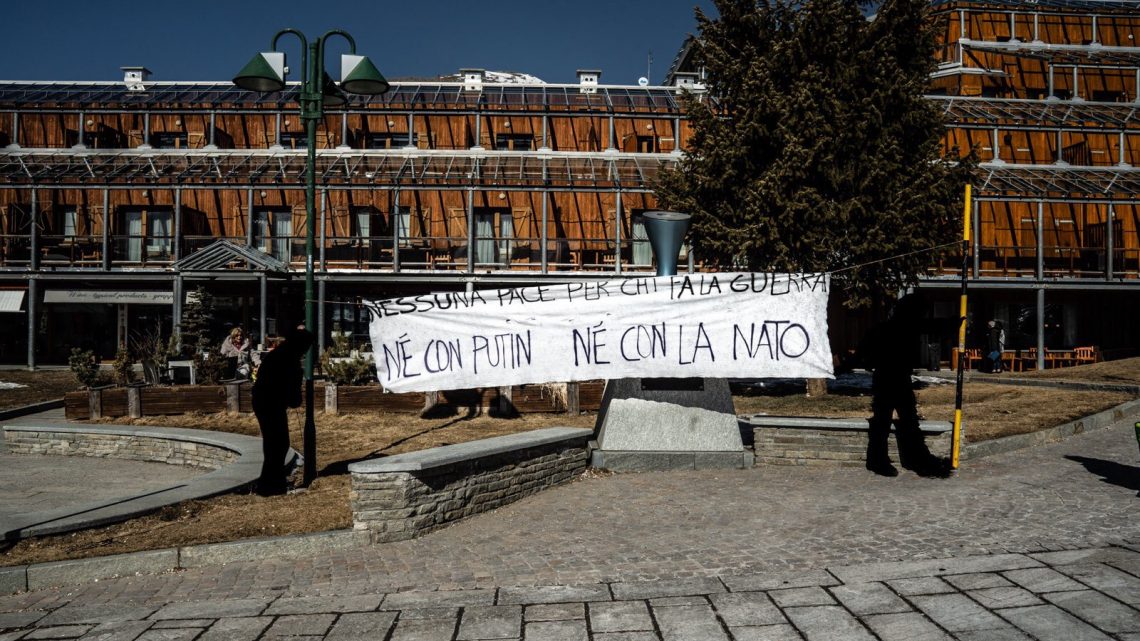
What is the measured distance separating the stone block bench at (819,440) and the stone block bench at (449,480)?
2.39 meters

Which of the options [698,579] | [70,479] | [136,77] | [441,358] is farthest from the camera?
[136,77]

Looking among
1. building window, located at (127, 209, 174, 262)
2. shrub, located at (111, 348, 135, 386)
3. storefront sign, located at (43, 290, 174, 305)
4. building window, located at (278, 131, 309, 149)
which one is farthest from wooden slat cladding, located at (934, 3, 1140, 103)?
shrub, located at (111, 348, 135, 386)

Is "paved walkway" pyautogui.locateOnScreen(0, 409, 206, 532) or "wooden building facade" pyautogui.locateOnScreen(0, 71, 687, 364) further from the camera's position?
"wooden building facade" pyautogui.locateOnScreen(0, 71, 687, 364)

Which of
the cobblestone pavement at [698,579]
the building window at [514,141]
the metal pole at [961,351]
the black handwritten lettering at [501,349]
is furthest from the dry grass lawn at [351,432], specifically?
the building window at [514,141]

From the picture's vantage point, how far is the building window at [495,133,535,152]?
33906mm

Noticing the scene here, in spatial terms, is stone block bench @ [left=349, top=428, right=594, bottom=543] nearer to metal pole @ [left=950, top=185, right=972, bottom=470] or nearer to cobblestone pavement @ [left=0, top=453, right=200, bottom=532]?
cobblestone pavement @ [left=0, top=453, right=200, bottom=532]

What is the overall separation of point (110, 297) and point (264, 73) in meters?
23.2

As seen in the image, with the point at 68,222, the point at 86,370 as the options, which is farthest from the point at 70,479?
the point at 68,222

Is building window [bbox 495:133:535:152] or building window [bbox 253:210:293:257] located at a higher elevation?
building window [bbox 495:133:535:152]

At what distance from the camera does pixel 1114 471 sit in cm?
873

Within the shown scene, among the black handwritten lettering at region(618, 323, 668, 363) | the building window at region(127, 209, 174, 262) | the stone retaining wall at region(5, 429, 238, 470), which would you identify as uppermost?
the building window at region(127, 209, 174, 262)

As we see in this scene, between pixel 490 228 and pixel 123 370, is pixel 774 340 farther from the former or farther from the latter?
pixel 490 228

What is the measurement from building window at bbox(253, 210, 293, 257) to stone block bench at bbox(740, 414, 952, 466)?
2553cm

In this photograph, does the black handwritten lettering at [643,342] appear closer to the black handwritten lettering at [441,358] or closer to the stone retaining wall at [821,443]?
the stone retaining wall at [821,443]
